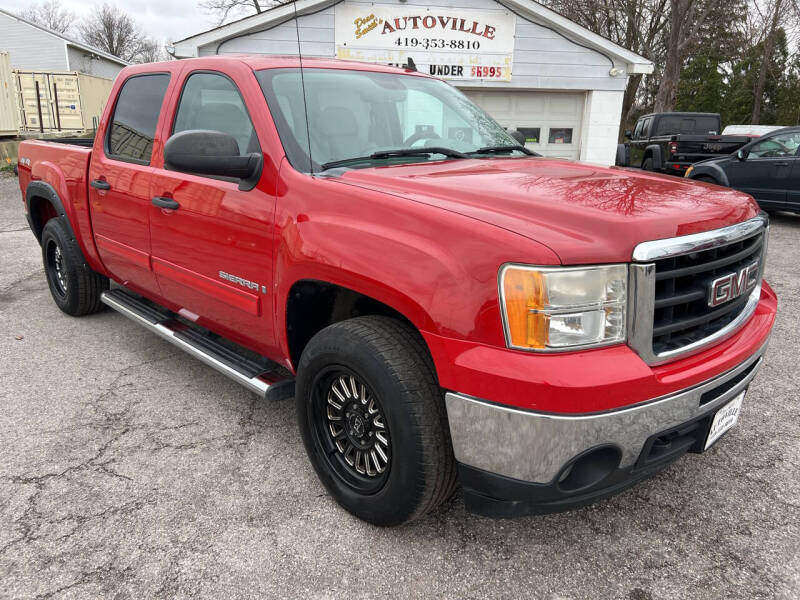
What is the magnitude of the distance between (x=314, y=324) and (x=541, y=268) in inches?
49.9

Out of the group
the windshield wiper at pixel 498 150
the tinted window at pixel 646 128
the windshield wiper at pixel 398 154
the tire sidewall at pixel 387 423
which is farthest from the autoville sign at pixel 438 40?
the tire sidewall at pixel 387 423

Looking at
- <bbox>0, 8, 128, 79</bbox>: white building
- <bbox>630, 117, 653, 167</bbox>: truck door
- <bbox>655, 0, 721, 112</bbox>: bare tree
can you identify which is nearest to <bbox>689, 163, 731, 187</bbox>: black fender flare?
<bbox>630, 117, 653, 167</bbox>: truck door

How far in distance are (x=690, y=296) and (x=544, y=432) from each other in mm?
705

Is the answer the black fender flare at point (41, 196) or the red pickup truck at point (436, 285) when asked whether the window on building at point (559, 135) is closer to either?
the red pickup truck at point (436, 285)

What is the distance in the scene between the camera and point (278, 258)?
259cm

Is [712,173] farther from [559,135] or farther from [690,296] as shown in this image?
[690,296]

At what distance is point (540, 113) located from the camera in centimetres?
1345

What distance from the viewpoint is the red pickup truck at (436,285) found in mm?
1844

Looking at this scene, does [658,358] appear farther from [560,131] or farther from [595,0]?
[595,0]

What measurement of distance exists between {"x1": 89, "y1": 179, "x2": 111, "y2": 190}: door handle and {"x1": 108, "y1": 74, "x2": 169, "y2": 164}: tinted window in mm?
188

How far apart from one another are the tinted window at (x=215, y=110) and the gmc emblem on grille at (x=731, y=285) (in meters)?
1.95

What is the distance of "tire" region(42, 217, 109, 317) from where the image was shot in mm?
4594

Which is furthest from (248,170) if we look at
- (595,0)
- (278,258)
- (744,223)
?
(595,0)

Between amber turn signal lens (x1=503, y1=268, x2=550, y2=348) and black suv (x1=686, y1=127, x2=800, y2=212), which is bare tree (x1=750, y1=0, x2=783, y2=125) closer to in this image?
black suv (x1=686, y1=127, x2=800, y2=212)
